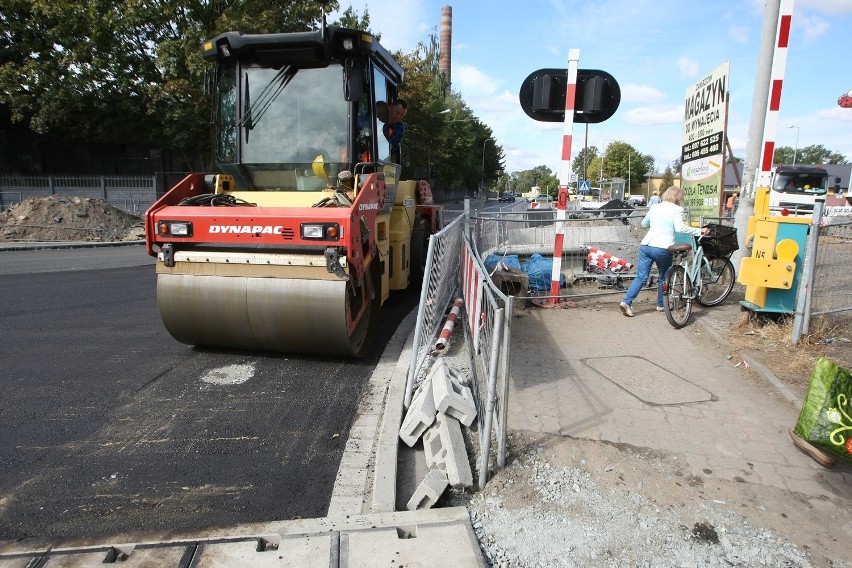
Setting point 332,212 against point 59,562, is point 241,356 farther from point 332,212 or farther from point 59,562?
point 59,562

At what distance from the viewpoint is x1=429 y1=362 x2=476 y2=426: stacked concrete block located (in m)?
3.56

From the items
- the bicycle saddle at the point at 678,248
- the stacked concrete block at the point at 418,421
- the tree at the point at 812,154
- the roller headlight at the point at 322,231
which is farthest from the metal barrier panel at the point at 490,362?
the tree at the point at 812,154

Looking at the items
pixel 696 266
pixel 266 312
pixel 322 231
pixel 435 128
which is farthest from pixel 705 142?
pixel 435 128

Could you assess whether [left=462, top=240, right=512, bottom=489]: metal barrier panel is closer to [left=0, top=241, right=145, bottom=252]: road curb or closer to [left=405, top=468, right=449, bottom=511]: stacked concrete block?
[left=405, top=468, right=449, bottom=511]: stacked concrete block

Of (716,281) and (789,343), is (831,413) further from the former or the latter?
(716,281)

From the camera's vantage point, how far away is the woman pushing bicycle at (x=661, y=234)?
6379mm

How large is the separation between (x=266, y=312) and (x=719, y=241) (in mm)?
5608

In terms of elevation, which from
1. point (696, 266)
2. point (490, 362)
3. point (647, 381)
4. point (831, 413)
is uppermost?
point (696, 266)

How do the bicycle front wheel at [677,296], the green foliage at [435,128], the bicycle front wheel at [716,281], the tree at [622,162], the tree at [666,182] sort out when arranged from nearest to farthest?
the bicycle front wheel at [677,296], the bicycle front wheel at [716,281], the green foliage at [435,128], the tree at [666,182], the tree at [622,162]

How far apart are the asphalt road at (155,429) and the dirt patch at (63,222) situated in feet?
41.7

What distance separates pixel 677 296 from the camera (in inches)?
249

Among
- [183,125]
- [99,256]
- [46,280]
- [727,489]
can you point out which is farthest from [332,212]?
[183,125]

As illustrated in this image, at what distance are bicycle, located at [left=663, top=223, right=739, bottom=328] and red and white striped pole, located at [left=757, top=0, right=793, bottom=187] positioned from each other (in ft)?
3.63

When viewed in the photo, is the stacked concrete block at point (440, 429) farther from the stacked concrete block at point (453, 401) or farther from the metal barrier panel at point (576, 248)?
the metal barrier panel at point (576, 248)
